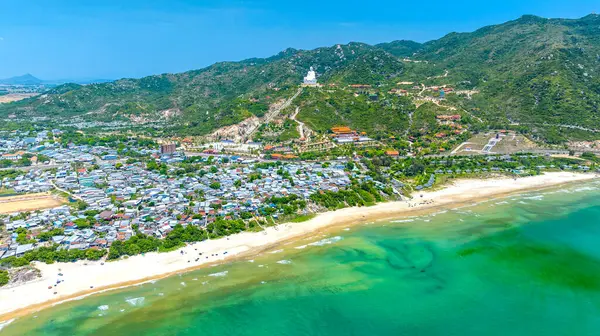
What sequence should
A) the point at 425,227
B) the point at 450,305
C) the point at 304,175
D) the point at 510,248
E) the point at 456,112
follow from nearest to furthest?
1. the point at 450,305
2. the point at 510,248
3. the point at 425,227
4. the point at 304,175
5. the point at 456,112

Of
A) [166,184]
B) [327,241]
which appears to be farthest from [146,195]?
[327,241]

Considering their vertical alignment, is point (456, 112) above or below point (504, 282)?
above

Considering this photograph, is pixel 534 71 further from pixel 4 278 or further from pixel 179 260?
pixel 4 278

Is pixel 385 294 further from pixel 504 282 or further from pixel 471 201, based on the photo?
pixel 471 201

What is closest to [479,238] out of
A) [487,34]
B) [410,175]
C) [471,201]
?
[471,201]

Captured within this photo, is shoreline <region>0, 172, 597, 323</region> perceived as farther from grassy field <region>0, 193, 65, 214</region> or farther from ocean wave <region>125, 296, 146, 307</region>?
grassy field <region>0, 193, 65, 214</region>

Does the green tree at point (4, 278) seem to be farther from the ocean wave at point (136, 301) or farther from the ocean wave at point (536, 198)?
the ocean wave at point (536, 198)

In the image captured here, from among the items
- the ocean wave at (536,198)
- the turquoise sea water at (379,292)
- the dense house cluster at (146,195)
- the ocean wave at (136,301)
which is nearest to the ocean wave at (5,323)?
the turquoise sea water at (379,292)
